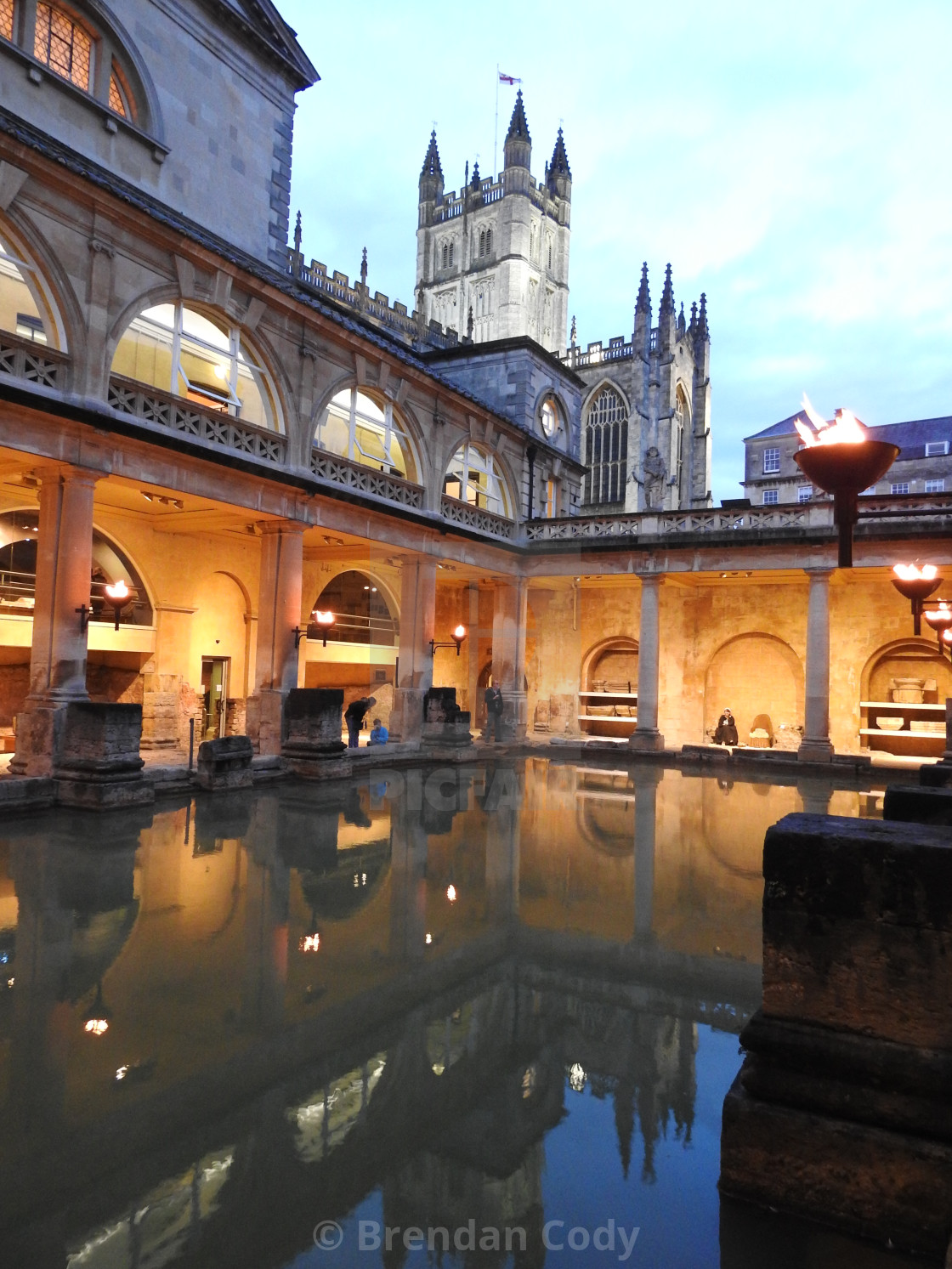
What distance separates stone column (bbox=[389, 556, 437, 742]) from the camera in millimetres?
19328

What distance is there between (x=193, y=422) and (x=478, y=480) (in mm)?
11403

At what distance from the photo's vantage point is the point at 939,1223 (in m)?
2.61

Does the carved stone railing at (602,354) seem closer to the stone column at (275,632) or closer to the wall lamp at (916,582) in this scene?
the stone column at (275,632)

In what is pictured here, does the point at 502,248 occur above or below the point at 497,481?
above

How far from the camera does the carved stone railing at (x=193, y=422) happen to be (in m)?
12.8

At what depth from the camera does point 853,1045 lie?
2.84 metres

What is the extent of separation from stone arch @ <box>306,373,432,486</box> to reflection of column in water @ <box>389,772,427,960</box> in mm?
9735

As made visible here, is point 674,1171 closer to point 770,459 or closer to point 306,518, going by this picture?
point 306,518

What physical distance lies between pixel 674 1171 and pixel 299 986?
237 centimetres

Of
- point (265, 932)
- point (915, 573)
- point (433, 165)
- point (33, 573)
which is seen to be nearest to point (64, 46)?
point (33, 573)

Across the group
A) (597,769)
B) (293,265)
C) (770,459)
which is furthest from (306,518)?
(770,459)

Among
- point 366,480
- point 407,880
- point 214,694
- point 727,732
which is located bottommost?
point 407,880

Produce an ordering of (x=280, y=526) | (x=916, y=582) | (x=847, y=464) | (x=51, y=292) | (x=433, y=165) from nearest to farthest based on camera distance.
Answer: (x=847, y=464), (x=916, y=582), (x=51, y=292), (x=280, y=526), (x=433, y=165)

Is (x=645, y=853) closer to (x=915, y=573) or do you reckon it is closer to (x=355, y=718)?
(x=915, y=573)
